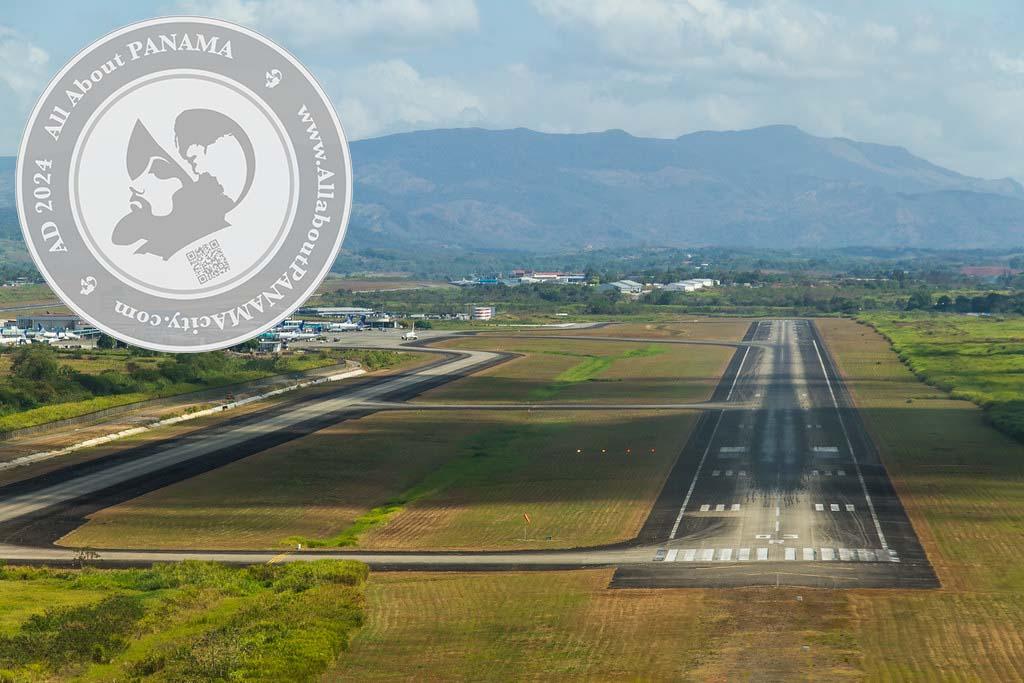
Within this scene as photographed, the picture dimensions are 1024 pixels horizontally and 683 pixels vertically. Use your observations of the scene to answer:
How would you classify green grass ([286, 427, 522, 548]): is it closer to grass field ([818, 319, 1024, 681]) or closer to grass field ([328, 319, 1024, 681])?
grass field ([328, 319, 1024, 681])

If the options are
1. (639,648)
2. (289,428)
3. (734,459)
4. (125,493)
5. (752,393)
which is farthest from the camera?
(752,393)

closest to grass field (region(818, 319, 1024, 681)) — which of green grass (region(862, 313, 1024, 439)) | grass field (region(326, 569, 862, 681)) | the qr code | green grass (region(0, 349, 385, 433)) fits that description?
grass field (region(326, 569, 862, 681))

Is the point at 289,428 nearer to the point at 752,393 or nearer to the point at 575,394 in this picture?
the point at 575,394

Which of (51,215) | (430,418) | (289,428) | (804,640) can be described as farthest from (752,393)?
(51,215)

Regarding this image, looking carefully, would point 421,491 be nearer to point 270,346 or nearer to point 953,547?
point 953,547

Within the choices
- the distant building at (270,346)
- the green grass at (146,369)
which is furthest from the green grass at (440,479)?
the distant building at (270,346)

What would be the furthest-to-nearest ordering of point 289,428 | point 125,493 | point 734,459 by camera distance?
point 289,428
point 734,459
point 125,493
